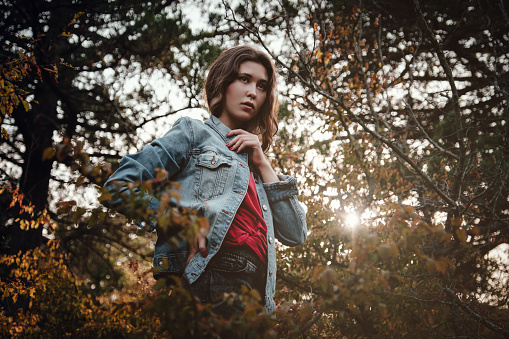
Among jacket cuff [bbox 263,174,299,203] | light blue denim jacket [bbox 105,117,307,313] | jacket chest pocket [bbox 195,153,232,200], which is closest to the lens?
light blue denim jacket [bbox 105,117,307,313]

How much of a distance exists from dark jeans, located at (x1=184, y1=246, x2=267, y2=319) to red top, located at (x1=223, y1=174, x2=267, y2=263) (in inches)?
1.2

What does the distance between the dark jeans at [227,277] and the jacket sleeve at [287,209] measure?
1.37 ft

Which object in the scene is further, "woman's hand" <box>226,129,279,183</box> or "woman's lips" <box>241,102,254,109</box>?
"woman's lips" <box>241,102,254,109</box>

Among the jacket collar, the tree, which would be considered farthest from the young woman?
the tree

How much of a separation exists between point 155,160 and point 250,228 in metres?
→ 0.52

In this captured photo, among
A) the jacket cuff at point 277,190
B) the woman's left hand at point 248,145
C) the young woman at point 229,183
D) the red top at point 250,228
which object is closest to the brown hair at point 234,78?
the young woman at point 229,183

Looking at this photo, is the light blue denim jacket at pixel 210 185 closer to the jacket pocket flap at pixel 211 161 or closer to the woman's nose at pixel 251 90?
the jacket pocket flap at pixel 211 161

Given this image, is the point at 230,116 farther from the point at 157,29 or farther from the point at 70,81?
the point at 70,81

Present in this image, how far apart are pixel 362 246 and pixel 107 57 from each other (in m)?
7.01

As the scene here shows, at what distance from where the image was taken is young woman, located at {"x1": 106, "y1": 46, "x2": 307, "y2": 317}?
1.44m

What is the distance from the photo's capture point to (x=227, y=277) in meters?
1.46

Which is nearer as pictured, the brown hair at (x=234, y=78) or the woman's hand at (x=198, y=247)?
the woman's hand at (x=198, y=247)

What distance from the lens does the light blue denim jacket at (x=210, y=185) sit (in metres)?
1.45

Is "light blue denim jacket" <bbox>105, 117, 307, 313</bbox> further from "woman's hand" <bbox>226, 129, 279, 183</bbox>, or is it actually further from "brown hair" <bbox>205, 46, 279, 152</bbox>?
"brown hair" <bbox>205, 46, 279, 152</bbox>
